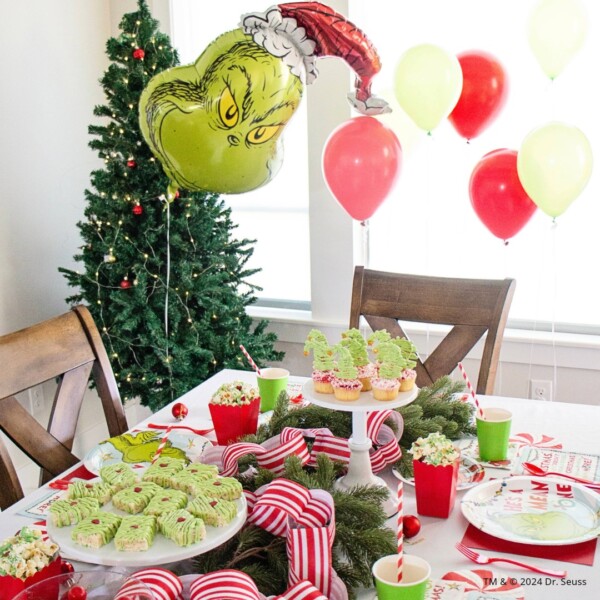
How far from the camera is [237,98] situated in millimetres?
1062

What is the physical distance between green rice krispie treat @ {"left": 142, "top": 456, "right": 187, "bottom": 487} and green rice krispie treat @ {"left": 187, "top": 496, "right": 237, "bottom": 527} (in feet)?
0.32

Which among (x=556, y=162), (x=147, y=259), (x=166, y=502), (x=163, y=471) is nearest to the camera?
(x=166, y=502)

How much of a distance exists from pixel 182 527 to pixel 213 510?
0.05 metres

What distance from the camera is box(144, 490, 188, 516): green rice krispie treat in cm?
104

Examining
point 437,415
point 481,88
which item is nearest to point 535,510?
point 437,415

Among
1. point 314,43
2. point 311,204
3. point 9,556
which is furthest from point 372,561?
point 311,204

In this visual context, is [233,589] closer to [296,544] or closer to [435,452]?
[296,544]

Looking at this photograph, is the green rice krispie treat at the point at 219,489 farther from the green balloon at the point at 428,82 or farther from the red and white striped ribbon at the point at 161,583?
the green balloon at the point at 428,82

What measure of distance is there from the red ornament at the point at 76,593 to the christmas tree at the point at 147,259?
5.75 feet

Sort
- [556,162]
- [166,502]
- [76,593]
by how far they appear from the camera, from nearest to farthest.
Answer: [76,593] < [166,502] < [556,162]

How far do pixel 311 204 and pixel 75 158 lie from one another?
995 millimetres

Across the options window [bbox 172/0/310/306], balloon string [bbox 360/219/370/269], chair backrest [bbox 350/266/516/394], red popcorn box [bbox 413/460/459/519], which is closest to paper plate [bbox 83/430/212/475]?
red popcorn box [bbox 413/460/459/519]

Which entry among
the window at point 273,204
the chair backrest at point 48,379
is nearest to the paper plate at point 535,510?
the chair backrest at point 48,379

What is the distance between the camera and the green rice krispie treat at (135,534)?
3.16 ft
